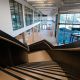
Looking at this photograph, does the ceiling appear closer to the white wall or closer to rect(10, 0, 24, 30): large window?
rect(10, 0, 24, 30): large window

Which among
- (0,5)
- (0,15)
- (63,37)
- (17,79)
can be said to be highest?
(0,5)

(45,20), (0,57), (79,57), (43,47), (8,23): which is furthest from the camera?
(45,20)

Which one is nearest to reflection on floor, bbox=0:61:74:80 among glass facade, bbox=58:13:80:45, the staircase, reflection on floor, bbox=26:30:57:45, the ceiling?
the staircase

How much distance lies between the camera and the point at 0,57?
2826 mm

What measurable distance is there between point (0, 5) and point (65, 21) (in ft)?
30.2

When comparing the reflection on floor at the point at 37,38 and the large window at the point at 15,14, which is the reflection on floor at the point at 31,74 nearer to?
the large window at the point at 15,14

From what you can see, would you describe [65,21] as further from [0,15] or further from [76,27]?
[0,15]

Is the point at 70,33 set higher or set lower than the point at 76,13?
lower

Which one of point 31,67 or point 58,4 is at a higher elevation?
point 58,4

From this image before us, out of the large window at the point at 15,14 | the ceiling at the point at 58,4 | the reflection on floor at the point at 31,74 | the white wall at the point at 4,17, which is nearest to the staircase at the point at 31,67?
the reflection on floor at the point at 31,74

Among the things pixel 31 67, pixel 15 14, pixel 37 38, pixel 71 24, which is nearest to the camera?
pixel 31 67

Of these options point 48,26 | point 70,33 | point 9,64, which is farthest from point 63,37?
point 48,26

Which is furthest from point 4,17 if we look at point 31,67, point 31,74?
point 31,74

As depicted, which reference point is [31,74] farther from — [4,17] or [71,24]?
[71,24]
